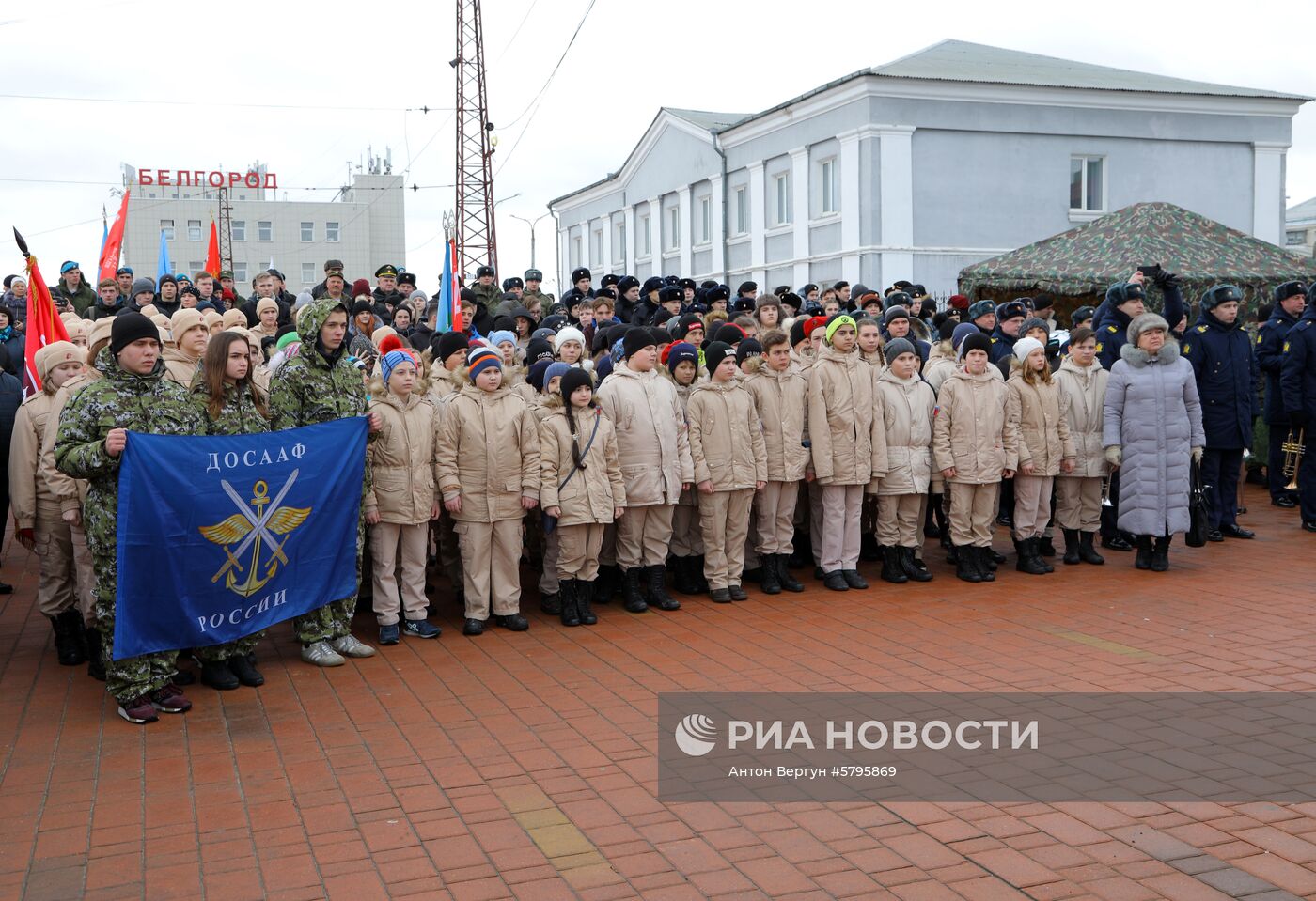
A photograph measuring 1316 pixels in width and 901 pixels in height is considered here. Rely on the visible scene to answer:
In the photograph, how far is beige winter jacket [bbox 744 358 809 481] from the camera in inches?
374

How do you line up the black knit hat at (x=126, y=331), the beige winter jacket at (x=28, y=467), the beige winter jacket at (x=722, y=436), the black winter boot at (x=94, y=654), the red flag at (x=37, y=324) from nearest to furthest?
the black knit hat at (x=126, y=331) → the black winter boot at (x=94, y=654) → the beige winter jacket at (x=28, y=467) → the red flag at (x=37, y=324) → the beige winter jacket at (x=722, y=436)

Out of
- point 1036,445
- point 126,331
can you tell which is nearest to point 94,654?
point 126,331

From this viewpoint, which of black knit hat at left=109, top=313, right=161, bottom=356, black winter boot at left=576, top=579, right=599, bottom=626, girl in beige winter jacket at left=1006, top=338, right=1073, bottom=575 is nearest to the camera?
black knit hat at left=109, top=313, right=161, bottom=356

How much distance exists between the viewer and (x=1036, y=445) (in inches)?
399

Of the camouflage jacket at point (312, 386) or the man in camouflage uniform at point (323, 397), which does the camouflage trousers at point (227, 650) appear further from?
the camouflage jacket at point (312, 386)

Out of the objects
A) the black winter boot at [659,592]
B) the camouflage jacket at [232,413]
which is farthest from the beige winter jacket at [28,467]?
the black winter boot at [659,592]

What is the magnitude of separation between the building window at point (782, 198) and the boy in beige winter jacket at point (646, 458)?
23997 mm

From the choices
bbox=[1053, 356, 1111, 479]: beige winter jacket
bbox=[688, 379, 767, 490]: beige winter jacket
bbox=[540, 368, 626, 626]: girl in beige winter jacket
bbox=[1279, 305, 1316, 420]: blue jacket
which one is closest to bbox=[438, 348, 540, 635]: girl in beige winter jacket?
bbox=[540, 368, 626, 626]: girl in beige winter jacket

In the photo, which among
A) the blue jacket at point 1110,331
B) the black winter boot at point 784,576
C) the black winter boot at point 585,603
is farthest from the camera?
the blue jacket at point 1110,331

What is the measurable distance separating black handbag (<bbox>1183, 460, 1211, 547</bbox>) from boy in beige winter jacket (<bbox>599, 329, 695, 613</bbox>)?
4.45m

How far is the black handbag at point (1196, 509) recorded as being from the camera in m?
10.4

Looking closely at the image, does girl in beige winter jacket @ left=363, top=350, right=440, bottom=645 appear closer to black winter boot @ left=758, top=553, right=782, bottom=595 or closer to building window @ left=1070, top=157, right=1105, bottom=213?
black winter boot @ left=758, top=553, right=782, bottom=595

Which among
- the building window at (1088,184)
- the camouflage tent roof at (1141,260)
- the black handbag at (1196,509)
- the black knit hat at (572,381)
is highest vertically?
the building window at (1088,184)

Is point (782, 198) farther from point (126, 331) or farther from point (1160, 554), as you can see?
point (126, 331)
